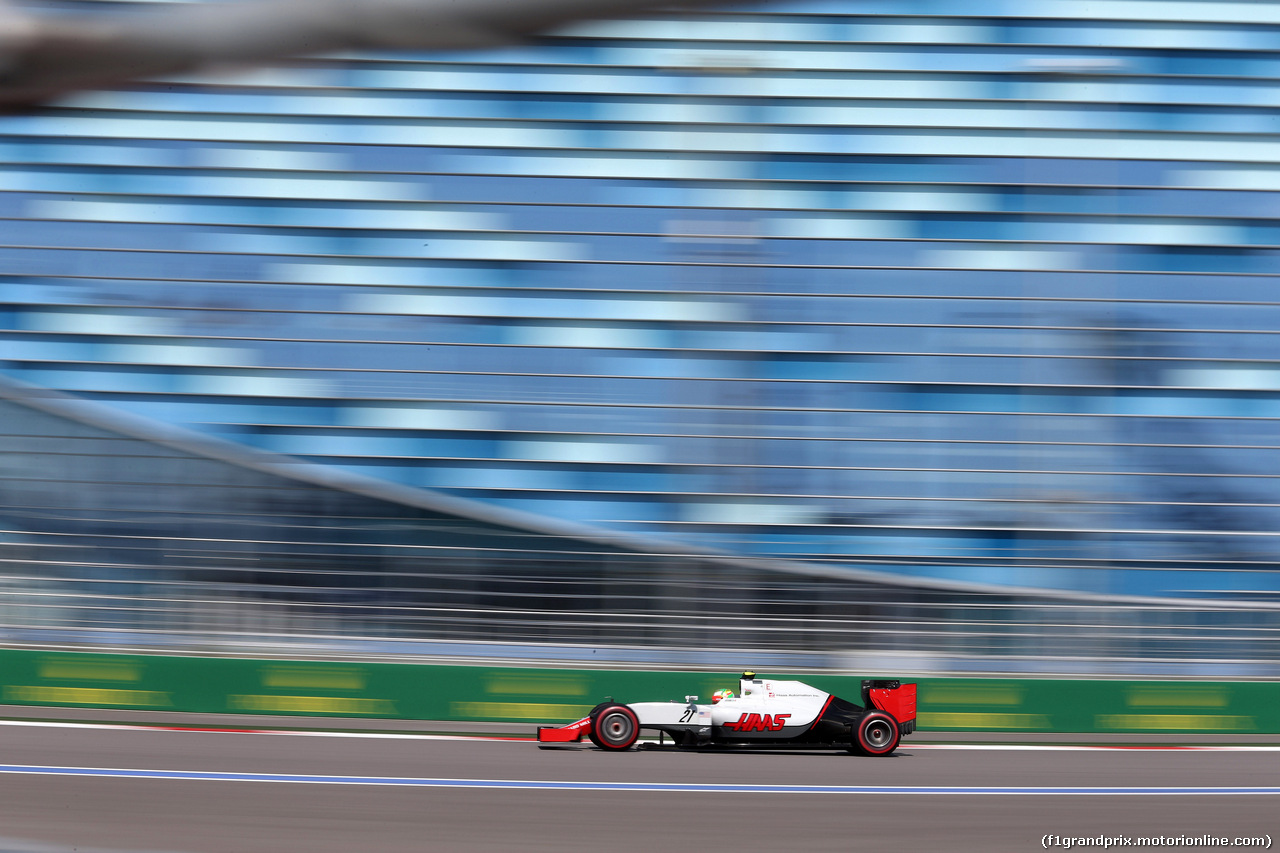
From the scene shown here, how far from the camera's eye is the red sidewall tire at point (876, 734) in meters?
8.16

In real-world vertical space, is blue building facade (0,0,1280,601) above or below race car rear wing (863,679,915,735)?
above

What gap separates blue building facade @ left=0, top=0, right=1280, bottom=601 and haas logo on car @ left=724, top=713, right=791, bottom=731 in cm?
400

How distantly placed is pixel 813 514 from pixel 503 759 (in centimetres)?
538

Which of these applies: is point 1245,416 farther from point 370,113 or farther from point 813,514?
point 370,113

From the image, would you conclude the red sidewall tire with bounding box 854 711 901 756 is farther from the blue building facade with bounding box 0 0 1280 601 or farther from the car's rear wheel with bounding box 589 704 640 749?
the blue building facade with bounding box 0 0 1280 601

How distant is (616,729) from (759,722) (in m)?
1.04

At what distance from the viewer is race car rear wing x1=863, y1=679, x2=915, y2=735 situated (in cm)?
823

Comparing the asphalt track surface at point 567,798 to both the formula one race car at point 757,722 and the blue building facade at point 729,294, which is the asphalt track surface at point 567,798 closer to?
the formula one race car at point 757,722

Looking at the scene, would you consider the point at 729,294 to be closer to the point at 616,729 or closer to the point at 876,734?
the point at 876,734

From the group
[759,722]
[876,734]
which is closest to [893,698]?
[876,734]

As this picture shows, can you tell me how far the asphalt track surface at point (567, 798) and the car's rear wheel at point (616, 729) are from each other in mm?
145

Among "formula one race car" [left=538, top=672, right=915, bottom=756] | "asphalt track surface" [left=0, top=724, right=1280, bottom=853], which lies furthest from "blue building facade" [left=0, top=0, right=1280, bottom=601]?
"asphalt track surface" [left=0, top=724, right=1280, bottom=853]

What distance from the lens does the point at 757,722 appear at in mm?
8109

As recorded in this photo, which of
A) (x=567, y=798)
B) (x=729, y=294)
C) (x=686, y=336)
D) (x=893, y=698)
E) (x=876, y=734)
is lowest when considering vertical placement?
(x=567, y=798)
